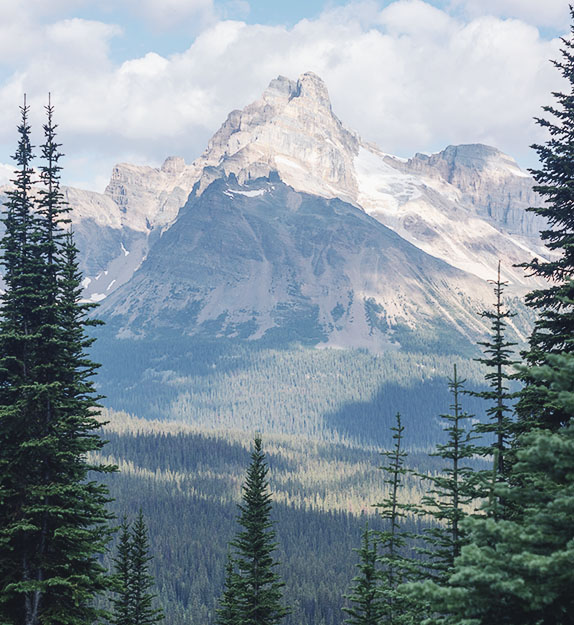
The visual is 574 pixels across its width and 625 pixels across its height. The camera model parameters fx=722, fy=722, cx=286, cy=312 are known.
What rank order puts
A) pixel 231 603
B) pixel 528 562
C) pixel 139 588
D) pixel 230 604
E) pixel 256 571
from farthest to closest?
pixel 139 588, pixel 230 604, pixel 231 603, pixel 256 571, pixel 528 562

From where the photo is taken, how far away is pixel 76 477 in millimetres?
27406

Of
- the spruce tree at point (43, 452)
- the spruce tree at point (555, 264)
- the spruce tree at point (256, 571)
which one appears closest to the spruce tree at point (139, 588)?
the spruce tree at point (256, 571)

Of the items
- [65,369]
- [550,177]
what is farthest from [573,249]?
[65,369]

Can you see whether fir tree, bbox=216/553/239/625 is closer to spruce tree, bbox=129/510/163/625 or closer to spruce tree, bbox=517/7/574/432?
spruce tree, bbox=129/510/163/625

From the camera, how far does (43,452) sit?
2622cm

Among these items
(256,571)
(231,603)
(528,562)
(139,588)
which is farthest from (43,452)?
(139,588)

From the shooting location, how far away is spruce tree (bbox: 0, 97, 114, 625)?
2520 centimetres

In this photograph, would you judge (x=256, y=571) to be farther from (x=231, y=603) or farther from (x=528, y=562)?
(x=528, y=562)

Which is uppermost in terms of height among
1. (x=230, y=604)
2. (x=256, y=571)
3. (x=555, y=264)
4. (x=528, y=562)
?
(x=555, y=264)

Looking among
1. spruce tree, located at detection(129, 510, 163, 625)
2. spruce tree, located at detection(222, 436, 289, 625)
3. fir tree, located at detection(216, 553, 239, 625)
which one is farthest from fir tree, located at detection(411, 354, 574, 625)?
spruce tree, located at detection(129, 510, 163, 625)

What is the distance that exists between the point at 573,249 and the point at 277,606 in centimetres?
2412

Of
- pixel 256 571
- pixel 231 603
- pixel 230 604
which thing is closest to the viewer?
pixel 256 571

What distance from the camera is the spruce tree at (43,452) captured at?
2520 centimetres

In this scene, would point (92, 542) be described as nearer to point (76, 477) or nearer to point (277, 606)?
point (76, 477)
